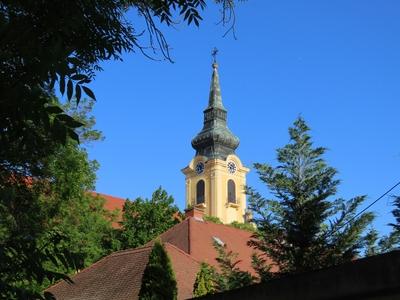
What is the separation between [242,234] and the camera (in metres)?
31.4

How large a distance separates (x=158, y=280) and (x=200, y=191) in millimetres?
73391

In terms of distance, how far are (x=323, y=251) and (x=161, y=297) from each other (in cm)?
586

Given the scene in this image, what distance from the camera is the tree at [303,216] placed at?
44.0 ft

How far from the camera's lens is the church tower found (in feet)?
288

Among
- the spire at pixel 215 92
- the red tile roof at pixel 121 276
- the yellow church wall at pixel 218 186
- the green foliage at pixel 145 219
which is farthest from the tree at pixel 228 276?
the spire at pixel 215 92

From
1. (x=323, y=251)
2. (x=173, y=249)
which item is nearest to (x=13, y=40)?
(x=323, y=251)

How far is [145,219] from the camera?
1516 inches

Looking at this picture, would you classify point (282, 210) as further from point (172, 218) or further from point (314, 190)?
point (172, 218)

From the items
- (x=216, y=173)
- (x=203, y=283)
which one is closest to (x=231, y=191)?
(x=216, y=173)

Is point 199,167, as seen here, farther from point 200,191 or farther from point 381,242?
point 381,242

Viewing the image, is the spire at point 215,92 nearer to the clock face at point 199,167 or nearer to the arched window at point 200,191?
the clock face at point 199,167

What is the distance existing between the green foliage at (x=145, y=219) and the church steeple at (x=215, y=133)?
50495 mm

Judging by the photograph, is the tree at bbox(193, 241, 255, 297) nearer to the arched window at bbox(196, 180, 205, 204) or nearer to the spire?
the arched window at bbox(196, 180, 205, 204)

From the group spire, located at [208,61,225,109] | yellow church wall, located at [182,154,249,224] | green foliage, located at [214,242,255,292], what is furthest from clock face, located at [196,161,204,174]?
green foliage, located at [214,242,255,292]
